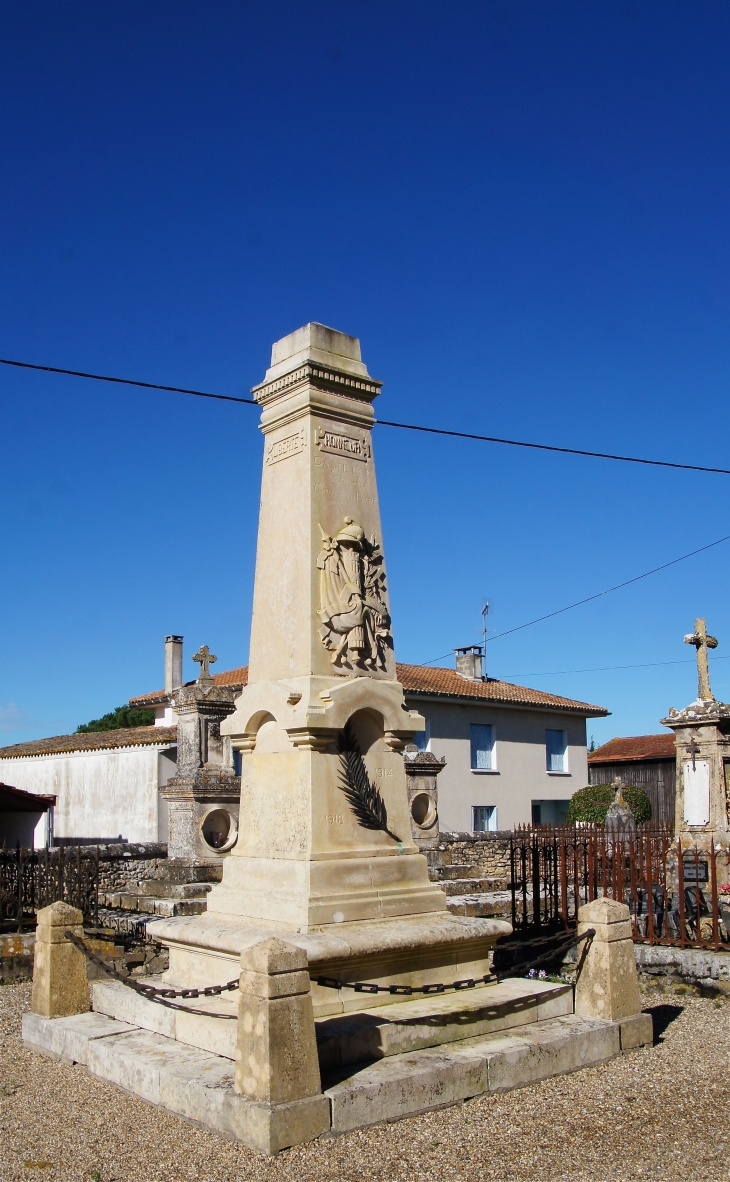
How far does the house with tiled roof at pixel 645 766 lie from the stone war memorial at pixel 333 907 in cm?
2483

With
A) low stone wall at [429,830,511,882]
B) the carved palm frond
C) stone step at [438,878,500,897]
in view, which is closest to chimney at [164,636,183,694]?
low stone wall at [429,830,511,882]

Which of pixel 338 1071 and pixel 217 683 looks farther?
pixel 217 683

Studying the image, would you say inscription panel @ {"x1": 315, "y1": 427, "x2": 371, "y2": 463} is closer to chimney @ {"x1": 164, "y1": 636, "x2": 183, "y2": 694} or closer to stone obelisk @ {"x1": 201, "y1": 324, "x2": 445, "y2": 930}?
stone obelisk @ {"x1": 201, "y1": 324, "x2": 445, "y2": 930}

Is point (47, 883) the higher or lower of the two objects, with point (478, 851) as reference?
higher

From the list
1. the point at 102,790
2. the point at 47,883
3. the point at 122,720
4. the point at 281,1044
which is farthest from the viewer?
the point at 122,720

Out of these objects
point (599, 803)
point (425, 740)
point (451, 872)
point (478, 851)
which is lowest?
point (478, 851)

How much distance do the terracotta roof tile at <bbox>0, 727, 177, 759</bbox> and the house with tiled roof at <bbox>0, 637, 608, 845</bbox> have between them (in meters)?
0.05

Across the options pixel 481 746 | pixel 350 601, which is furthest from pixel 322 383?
pixel 481 746

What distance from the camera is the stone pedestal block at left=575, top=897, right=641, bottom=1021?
21.2ft

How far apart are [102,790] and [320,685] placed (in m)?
22.9

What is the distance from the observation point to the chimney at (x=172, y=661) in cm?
2884

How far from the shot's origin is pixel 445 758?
89.3ft

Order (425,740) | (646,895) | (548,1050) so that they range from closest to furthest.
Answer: (548,1050) → (646,895) → (425,740)

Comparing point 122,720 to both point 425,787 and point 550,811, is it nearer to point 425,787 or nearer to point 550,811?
point 550,811
